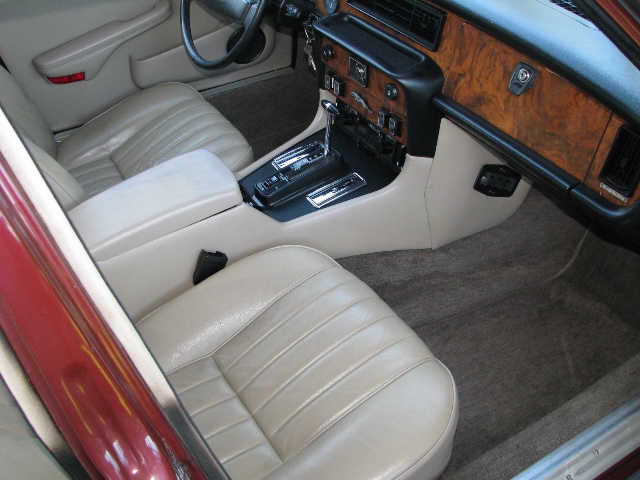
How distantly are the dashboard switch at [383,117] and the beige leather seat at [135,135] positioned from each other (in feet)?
1.54

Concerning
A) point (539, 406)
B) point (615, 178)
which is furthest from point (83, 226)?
point (539, 406)

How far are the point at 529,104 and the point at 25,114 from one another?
1.57 metres

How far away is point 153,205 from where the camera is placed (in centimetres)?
142

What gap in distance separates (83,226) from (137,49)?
4.24ft

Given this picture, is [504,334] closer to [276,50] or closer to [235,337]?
[235,337]

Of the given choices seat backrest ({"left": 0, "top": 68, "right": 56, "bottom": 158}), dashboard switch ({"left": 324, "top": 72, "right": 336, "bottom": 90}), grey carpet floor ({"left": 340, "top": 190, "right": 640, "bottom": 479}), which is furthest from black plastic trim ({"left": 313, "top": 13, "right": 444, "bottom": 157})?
seat backrest ({"left": 0, "top": 68, "right": 56, "bottom": 158})

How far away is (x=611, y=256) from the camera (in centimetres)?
193

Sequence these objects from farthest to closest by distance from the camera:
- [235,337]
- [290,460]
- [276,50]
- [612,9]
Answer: [276,50], [235,337], [290,460], [612,9]

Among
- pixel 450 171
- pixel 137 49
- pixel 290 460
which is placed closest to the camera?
pixel 290 460

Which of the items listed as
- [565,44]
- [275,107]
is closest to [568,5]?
[565,44]

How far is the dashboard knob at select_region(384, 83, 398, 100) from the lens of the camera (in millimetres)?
1667

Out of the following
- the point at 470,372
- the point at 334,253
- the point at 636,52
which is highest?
the point at 636,52

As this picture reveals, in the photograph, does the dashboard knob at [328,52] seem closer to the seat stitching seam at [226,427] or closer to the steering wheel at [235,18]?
the steering wheel at [235,18]

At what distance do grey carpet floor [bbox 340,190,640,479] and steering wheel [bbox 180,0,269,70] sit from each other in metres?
0.75
